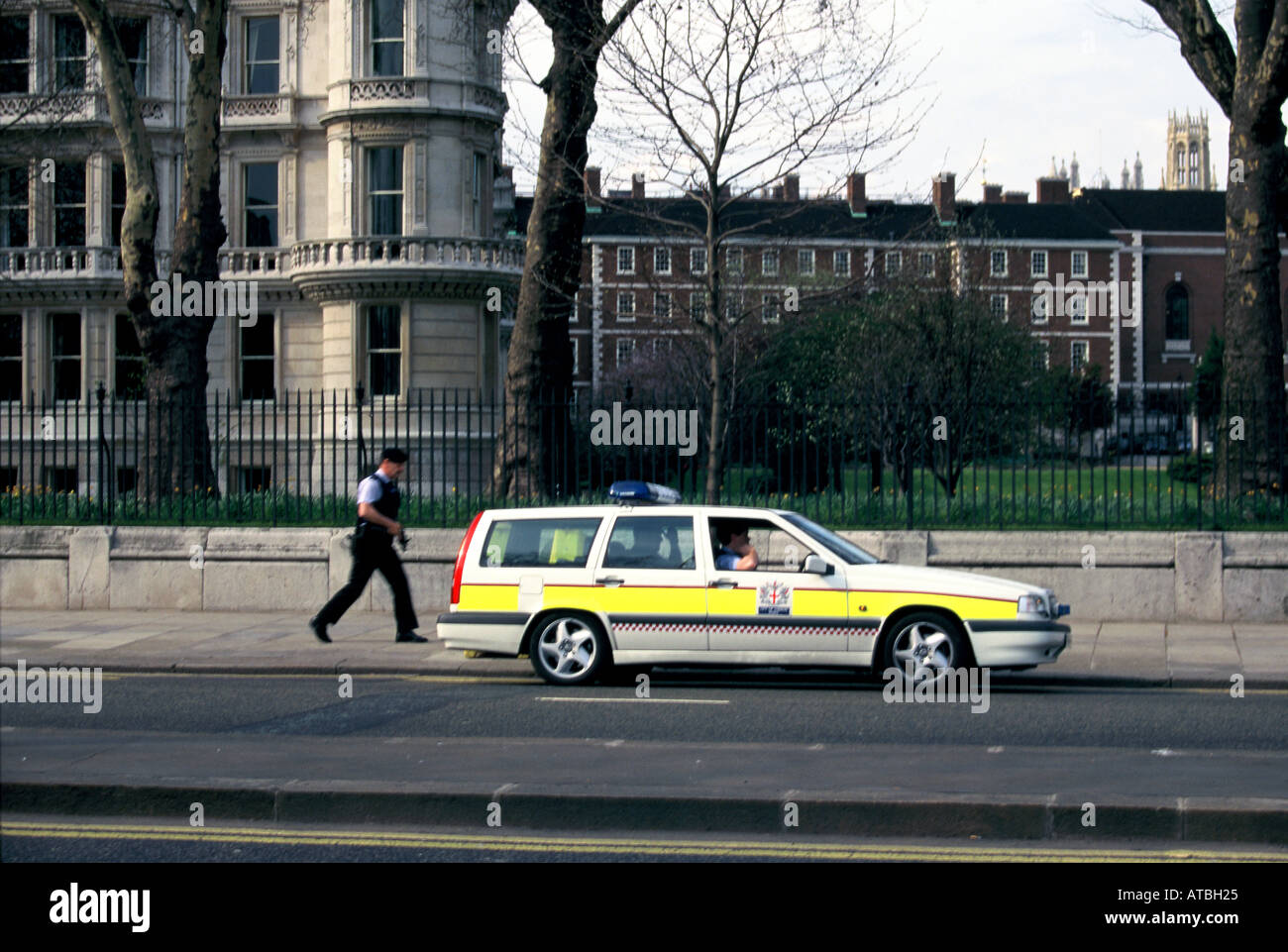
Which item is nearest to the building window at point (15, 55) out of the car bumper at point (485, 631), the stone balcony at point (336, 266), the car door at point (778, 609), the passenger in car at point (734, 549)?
the stone balcony at point (336, 266)

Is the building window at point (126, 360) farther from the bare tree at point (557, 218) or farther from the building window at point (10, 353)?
the bare tree at point (557, 218)

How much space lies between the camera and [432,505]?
18.7 metres

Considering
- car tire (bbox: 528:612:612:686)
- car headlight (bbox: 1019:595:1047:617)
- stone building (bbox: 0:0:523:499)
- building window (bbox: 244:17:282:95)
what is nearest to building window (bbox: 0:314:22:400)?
stone building (bbox: 0:0:523:499)

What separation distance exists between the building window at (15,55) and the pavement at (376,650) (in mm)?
26114

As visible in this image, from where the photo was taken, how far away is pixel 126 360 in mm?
39312

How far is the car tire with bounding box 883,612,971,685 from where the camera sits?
39.3 ft

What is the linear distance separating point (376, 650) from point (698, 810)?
792 cm

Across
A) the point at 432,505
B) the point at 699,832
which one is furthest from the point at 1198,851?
the point at 432,505

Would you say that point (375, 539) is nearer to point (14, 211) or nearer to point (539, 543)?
point (539, 543)

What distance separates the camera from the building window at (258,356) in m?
39.1

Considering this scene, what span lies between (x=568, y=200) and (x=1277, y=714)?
1314 cm

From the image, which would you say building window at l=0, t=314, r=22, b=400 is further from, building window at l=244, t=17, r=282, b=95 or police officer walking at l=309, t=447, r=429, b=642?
police officer walking at l=309, t=447, r=429, b=642

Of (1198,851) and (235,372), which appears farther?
(235,372)

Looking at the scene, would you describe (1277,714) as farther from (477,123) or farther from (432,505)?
(477,123)
